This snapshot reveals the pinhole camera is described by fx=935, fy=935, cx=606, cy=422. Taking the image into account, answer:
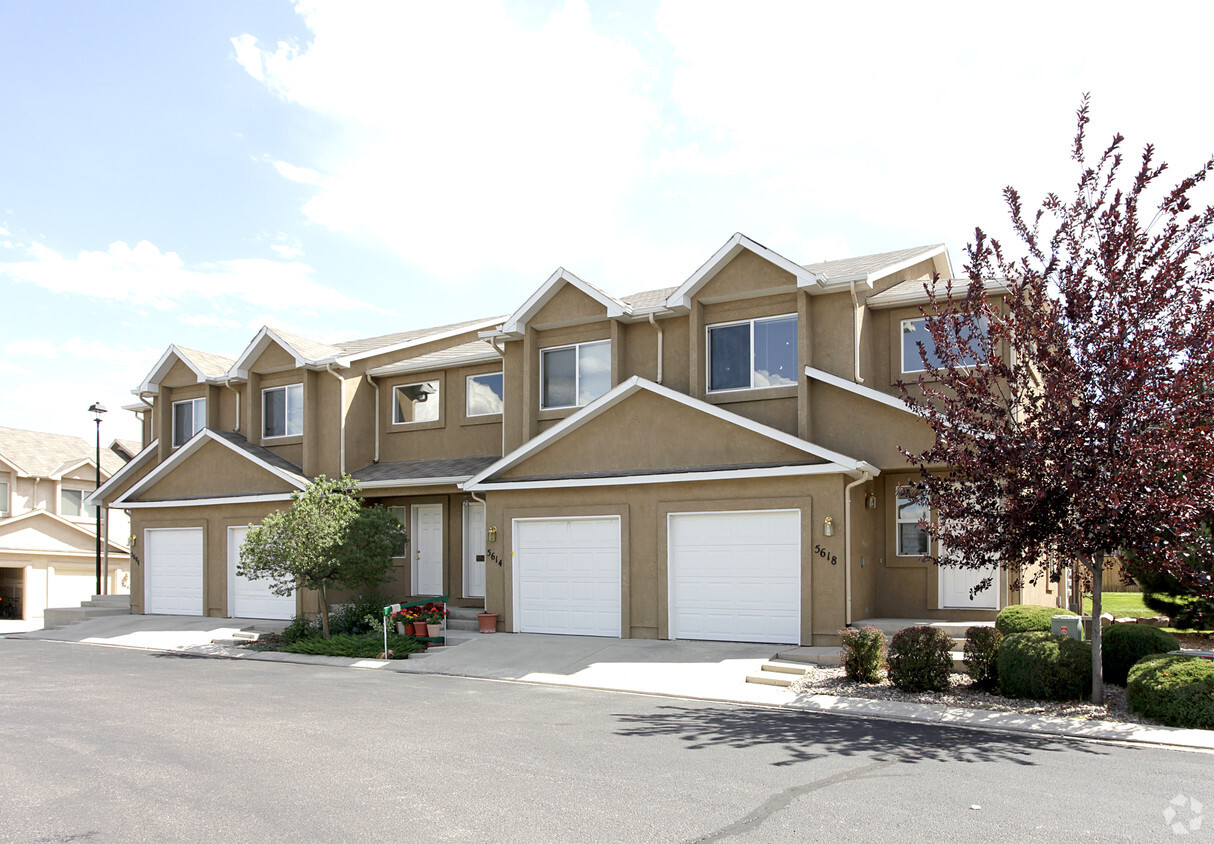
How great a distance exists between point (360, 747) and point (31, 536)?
30.9 m

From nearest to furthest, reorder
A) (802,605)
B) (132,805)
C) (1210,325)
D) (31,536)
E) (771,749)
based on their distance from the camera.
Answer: (132,805) < (771,749) < (1210,325) < (802,605) < (31,536)

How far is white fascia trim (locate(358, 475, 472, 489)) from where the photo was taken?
2009 cm

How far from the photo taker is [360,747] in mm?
8953

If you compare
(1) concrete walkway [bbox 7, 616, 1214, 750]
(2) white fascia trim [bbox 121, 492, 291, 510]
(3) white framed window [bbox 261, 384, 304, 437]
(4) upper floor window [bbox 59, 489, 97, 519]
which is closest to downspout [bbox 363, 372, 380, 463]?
(3) white framed window [bbox 261, 384, 304, 437]

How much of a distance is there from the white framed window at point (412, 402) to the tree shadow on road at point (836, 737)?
45.1ft

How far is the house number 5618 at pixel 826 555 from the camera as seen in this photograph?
594 inches

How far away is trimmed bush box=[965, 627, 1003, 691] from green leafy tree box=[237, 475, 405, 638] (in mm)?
11714

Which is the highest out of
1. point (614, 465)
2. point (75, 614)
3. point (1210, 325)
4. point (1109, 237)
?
point (1109, 237)

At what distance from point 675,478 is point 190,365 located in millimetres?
15527

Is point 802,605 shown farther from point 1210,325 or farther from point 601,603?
point 1210,325

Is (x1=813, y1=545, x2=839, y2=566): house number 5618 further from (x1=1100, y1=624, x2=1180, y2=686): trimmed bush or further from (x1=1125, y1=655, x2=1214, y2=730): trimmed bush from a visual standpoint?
(x1=1125, y1=655, x2=1214, y2=730): trimmed bush

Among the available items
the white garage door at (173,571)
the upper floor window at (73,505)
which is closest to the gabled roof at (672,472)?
the white garage door at (173,571)

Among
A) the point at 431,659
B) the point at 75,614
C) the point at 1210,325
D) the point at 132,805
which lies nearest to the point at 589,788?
the point at 132,805

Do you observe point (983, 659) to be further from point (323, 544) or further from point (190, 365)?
point (190, 365)
